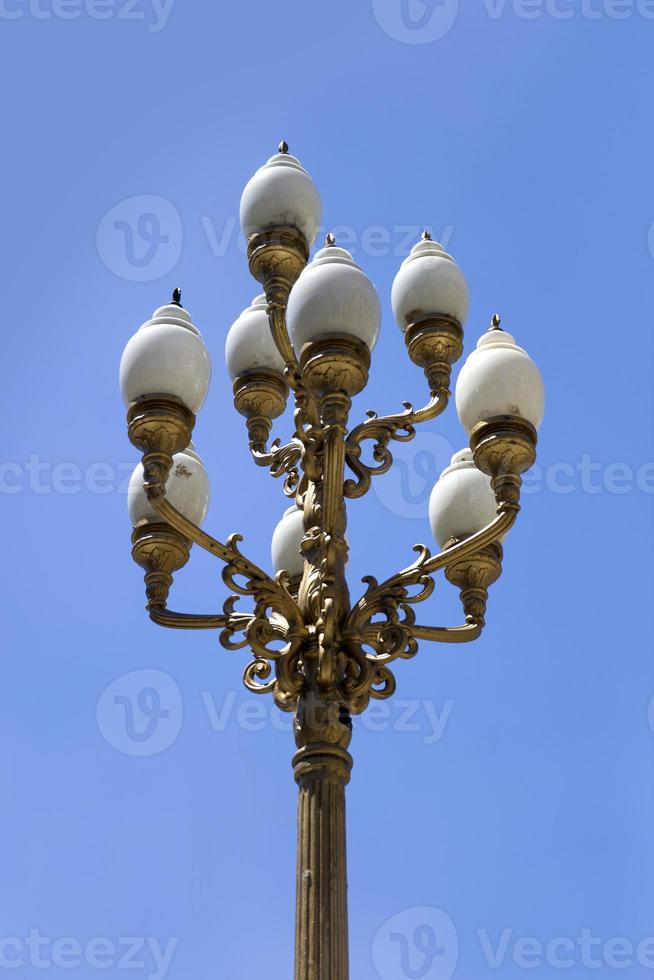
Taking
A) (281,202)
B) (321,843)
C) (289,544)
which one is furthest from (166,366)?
(321,843)

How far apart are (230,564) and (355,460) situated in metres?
0.87

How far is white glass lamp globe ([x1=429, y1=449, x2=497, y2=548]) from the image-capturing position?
8.14m

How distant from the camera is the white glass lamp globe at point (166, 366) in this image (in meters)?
7.54

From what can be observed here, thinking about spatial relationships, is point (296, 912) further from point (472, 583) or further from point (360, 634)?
point (472, 583)

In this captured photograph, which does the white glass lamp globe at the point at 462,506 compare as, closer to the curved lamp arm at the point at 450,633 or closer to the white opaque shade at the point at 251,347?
the curved lamp arm at the point at 450,633

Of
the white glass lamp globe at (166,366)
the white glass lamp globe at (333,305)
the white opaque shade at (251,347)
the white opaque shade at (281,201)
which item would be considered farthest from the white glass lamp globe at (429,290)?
the white glass lamp globe at (166,366)

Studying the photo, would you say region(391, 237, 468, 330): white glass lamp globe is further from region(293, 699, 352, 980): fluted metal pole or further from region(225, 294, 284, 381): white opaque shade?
region(293, 699, 352, 980): fluted metal pole

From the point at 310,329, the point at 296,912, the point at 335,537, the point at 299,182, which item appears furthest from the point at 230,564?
the point at 299,182

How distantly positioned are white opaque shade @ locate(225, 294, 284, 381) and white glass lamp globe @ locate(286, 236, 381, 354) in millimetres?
1559

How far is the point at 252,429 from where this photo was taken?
8781 mm

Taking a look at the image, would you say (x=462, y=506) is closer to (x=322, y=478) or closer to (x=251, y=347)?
(x=322, y=478)

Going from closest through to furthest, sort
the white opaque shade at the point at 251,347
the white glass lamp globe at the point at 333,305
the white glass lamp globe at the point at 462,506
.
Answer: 1. the white glass lamp globe at the point at 333,305
2. the white glass lamp globe at the point at 462,506
3. the white opaque shade at the point at 251,347

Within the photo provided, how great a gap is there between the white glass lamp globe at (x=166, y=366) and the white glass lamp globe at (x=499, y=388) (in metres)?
1.20

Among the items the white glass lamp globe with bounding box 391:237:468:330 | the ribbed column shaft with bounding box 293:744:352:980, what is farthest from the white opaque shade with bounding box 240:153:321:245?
the ribbed column shaft with bounding box 293:744:352:980
